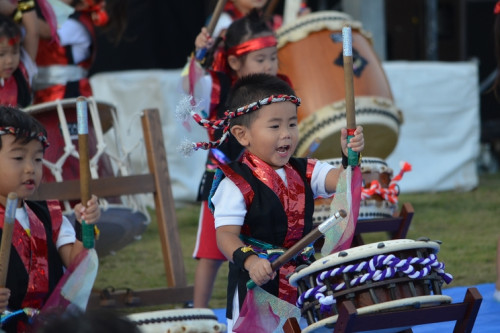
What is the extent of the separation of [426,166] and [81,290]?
191 inches

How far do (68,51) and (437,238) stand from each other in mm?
2245

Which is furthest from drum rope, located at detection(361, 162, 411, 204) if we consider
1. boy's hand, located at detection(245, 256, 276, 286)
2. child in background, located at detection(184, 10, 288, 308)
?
boy's hand, located at detection(245, 256, 276, 286)

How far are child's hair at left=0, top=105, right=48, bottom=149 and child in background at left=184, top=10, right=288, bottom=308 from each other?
1000 millimetres

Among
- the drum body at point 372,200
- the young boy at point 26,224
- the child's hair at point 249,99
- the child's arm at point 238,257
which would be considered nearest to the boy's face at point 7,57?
the young boy at point 26,224

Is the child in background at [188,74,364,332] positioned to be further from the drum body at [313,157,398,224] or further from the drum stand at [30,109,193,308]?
the drum stand at [30,109,193,308]

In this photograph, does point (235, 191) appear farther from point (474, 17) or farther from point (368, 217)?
point (474, 17)

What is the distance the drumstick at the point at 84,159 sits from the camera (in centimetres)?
249

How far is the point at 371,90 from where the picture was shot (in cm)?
455

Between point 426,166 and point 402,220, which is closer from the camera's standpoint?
point 402,220

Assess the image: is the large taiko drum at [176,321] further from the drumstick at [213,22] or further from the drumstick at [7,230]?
the drumstick at [213,22]

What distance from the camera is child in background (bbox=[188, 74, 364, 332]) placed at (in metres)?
2.70

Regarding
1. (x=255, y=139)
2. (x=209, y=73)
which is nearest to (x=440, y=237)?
(x=209, y=73)

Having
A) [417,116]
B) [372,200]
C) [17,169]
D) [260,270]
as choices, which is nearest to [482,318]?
[372,200]

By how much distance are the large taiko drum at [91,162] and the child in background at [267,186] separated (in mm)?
1180
